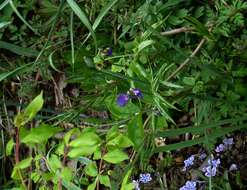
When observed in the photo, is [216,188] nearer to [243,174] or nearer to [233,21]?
[243,174]

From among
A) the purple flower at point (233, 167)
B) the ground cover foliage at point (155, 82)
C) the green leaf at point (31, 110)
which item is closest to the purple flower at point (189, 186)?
the ground cover foliage at point (155, 82)

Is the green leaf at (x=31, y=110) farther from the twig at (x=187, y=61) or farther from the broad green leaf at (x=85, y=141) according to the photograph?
the twig at (x=187, y=61)

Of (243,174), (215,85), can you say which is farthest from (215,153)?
(215,85)

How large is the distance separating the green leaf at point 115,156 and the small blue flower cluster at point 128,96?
0.84 ft

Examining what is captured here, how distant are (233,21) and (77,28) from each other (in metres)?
0.59

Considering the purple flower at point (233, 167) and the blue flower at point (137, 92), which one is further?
the purple flower at point (233, 167)

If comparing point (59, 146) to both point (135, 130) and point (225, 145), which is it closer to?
point (135, 130)

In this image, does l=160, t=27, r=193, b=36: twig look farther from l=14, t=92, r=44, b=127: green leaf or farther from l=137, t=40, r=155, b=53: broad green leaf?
l=14, t=92, r=44, b=127: green leaf

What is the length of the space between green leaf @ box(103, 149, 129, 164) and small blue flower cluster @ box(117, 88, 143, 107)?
25 cm

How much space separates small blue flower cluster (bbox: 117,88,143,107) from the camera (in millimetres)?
1366

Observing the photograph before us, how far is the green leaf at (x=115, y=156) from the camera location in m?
1.13

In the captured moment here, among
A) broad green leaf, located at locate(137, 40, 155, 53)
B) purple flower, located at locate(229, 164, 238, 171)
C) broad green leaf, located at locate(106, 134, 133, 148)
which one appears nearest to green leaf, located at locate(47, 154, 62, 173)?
broad green leaf, located at locate(106, 134, 133, 148)

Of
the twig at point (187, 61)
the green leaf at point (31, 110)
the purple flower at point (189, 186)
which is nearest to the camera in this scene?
the green leaf at point (31, 110)

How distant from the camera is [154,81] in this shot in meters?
1.36
